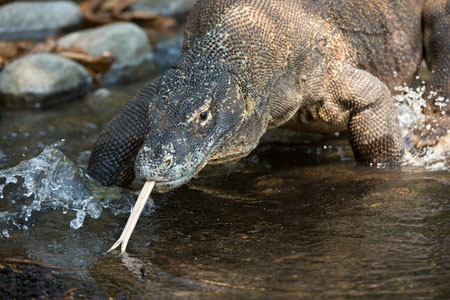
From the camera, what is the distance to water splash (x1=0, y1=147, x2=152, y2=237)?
4.61m

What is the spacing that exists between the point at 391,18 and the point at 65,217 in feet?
10.1

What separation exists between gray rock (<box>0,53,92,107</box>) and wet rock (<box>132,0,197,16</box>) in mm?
4463

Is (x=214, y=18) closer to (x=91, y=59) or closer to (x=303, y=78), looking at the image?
(x=303, y=78)

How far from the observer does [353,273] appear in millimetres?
3426

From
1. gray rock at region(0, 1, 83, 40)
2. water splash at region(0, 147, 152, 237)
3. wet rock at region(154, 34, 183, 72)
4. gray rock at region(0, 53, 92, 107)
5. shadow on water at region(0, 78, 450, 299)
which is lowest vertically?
gray rock at region(0, 1, 83, 40)

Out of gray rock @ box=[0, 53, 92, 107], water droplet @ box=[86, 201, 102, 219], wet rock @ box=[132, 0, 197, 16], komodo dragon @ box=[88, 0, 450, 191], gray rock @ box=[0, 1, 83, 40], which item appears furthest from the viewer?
wet rock @ box=[132, 0, 197, 16]

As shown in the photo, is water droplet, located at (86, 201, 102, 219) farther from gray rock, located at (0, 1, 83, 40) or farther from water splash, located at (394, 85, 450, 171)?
gray rock, located at (0, 1, 83, 40)

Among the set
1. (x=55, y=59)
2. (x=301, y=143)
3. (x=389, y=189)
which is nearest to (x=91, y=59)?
(x=55, y=59)

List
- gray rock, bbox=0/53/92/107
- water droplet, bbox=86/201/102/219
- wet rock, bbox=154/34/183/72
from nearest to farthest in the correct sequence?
1. water droplet, bbox=86/201/102/219
2. gray rock, bbox=0/53/92/107
3. wet rock, bbox=154/34/183/72

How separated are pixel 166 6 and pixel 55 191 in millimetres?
9133

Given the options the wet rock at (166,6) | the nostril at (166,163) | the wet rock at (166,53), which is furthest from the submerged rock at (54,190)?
the wet rock at (166,6)

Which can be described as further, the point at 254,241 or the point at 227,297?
the point at 254,241

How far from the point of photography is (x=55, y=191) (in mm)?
4723

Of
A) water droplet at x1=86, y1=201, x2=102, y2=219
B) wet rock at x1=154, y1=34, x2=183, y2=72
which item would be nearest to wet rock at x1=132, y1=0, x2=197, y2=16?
wet rock at x1=154, y1=34, x2=183, y2=72
